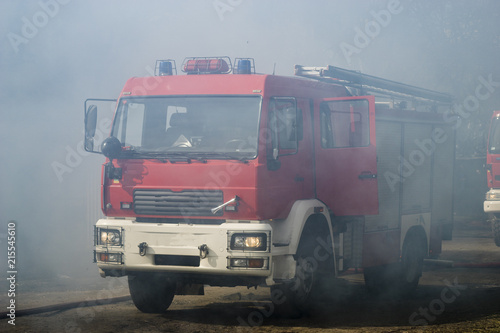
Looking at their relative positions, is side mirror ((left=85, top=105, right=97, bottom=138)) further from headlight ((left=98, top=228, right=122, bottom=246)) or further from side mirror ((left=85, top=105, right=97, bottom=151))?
headlight ((left=98, top=228, right=122, bottom=246))

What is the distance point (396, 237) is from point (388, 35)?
13.5 m

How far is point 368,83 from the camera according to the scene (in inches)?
388

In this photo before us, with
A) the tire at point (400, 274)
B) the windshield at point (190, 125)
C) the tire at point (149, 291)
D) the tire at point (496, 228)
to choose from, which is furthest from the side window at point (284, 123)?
the tire at point (496, 228)

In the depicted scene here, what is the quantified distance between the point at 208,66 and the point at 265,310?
288cm

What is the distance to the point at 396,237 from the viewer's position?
986 cm

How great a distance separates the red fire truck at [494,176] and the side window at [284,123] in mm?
9203

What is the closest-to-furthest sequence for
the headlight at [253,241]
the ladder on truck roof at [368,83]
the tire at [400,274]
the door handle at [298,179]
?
the headlight at [253,241], the door handle at [298,179], the ladder on truck roof at [368,83], the tire at [400,274]

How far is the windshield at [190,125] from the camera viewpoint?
715cm

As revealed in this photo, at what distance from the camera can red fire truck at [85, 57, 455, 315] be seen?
694 cm

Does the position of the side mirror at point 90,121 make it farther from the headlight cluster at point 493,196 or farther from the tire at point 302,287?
the headlight cluster at point 493,196

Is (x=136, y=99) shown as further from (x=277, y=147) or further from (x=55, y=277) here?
(x=55, y=277)

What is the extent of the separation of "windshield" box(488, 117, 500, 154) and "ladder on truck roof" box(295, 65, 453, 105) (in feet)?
11.7

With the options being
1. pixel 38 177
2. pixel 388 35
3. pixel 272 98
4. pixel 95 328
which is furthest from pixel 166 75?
pixel 388 35

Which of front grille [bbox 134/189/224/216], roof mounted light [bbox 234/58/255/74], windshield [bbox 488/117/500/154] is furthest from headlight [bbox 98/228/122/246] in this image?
windshield [bbox 488/117/500/154]
